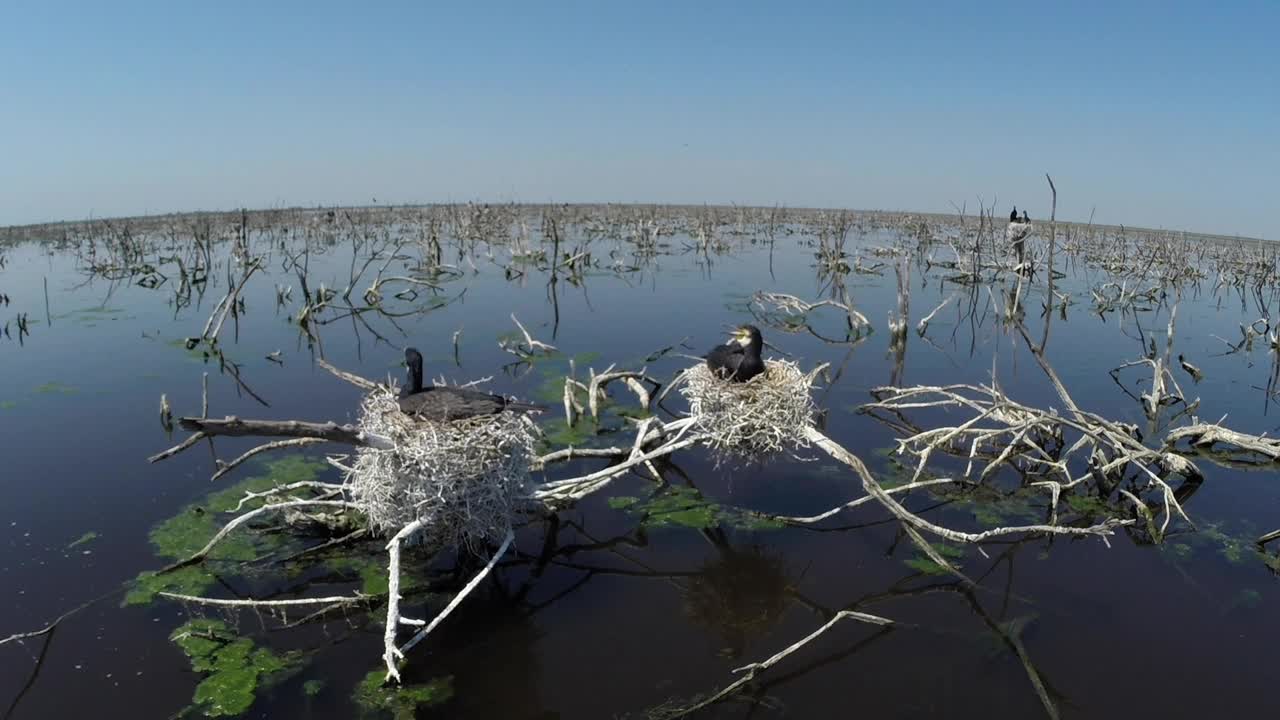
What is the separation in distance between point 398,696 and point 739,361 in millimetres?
4199

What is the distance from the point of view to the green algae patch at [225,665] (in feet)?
15.1

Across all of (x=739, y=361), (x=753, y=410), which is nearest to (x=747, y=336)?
(x=739, y=361)

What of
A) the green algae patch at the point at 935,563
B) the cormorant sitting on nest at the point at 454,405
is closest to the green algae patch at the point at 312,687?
the cormorant sitting on nest at the point at 454,405

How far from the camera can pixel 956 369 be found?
1341cm

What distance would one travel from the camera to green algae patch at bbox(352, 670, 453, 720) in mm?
4625

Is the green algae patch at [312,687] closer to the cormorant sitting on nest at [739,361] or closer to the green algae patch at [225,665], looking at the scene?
the green algae patch at [225,665]

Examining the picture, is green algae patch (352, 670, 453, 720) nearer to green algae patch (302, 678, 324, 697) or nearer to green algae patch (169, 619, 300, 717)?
green algae patch (302, 678, 324, 697)

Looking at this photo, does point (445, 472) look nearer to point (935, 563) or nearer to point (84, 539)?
point (84, 539)

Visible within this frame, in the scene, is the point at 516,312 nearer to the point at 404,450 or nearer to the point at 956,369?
the point at 956,369

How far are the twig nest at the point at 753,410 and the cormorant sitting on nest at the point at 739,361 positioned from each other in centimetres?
8

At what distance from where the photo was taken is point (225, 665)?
16.2 ft

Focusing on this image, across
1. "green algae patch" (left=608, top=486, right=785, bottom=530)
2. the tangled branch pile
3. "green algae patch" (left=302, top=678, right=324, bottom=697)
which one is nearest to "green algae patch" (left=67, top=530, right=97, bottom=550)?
"green algae patch" (left=302, top=678, right=324, bottom=697)

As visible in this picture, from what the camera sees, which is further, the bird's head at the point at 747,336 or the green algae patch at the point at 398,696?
the bird's head at the point at 747,336

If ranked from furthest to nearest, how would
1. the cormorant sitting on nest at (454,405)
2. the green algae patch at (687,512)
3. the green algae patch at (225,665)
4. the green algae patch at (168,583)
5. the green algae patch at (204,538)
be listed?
the green algae patch at (687,512)
the green algae patch at (204,538)
the green algae patch at (168,583)
the cormorant sitting on nest at (454,405)
the green algae patch at (225,665)
